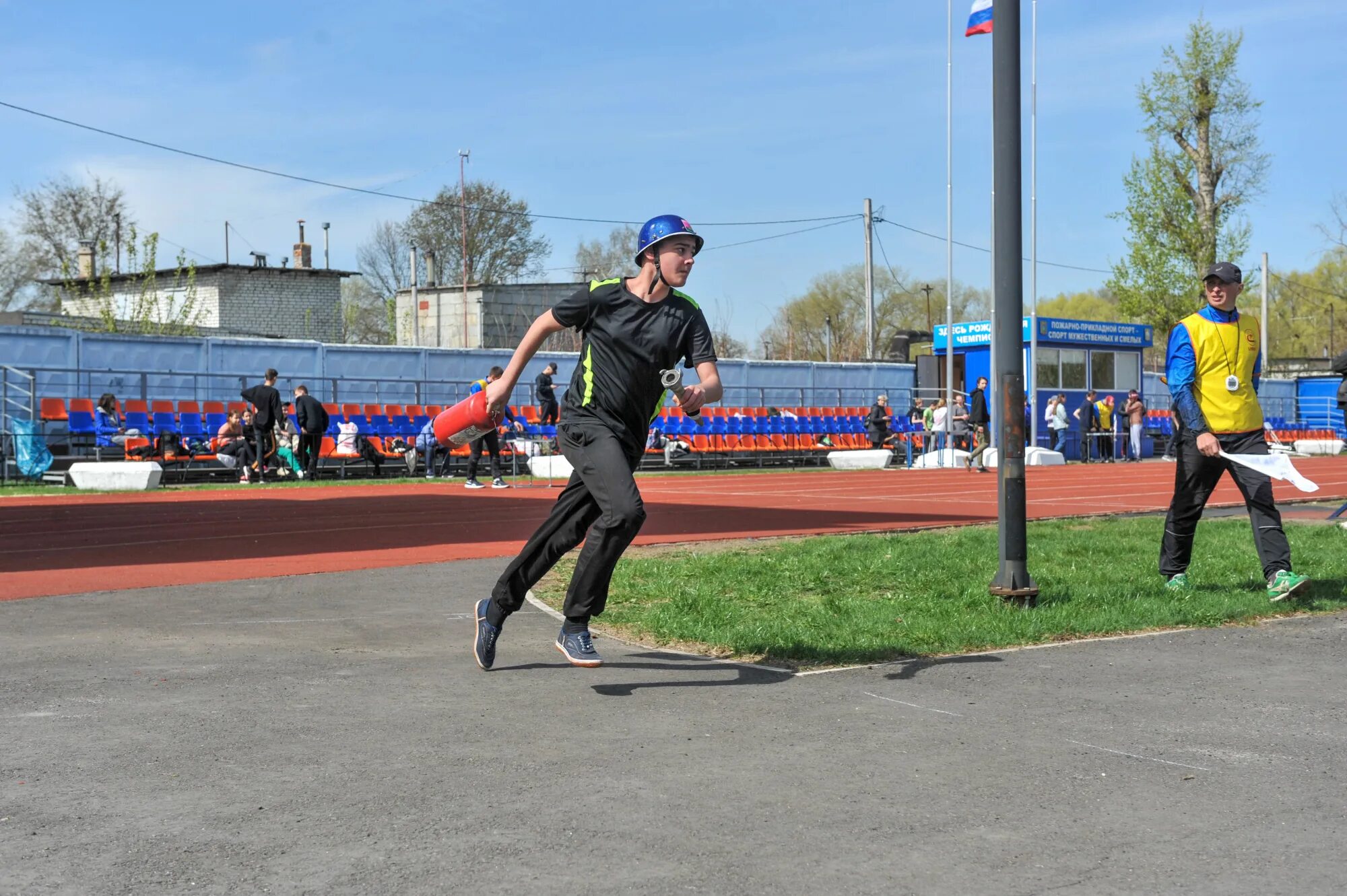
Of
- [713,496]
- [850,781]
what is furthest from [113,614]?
[713,496]

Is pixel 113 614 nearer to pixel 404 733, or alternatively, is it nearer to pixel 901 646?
pixel 404 733

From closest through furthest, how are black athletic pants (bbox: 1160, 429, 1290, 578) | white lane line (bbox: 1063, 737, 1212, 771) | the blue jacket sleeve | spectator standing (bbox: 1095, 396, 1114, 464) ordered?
white lane line (bbox: 1063, 737, 1212, 771) < black athletic pants (bbox: 1160, 429, 1290, 578) < the blue jacket sleeve < spectator standing (bbox: 1095, 396, 1114, 464)

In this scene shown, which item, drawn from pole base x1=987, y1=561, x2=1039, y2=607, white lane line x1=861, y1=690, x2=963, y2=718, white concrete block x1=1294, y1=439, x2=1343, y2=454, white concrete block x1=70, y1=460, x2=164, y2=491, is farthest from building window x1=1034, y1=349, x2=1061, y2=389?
white lane line x1=861, y1=690, x2=963, y2=718

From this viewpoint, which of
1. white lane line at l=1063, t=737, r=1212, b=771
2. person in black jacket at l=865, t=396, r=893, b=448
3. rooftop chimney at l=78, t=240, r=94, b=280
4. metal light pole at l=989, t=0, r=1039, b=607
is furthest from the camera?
rooftop chimney at l=78, t=240, r=94, b=280

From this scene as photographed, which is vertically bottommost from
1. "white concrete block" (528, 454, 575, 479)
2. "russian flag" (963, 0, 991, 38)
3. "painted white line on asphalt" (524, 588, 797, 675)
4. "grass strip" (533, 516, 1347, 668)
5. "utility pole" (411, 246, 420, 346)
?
"painted white line on asphalt" (524, 588, 797, 675)

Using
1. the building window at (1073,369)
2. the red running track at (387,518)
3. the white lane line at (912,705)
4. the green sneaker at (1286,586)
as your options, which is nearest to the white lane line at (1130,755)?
the white lane line at (912,705)

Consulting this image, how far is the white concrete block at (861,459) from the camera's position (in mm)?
33625

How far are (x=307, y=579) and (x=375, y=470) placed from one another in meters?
18.8

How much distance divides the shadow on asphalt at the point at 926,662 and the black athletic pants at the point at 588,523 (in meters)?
1.33

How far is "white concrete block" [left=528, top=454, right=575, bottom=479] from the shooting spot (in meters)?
26.8

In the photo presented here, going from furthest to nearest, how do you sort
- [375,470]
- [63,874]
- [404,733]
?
[375,470]
[404,733]
[63,874]

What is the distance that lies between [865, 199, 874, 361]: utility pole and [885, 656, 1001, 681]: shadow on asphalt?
146 ft

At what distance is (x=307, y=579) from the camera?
9.73 m

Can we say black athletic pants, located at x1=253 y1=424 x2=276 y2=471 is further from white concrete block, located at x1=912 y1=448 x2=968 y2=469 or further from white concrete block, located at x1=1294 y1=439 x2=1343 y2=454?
white concrete block, located at x1=1294 y1=439 x2=1343 y2=454
